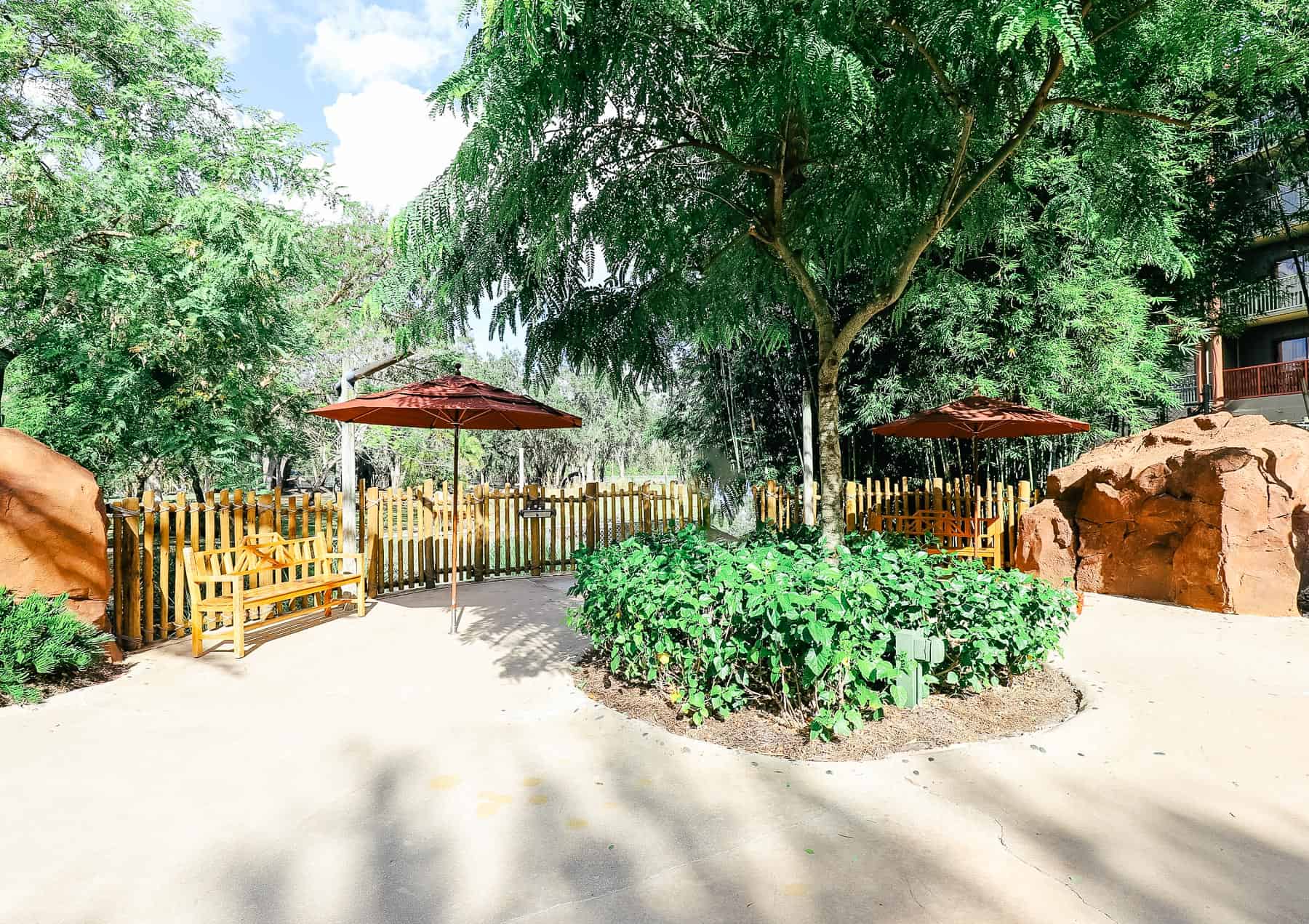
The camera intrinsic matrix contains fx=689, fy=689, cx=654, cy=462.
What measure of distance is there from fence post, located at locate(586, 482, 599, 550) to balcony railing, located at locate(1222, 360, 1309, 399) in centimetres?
1924

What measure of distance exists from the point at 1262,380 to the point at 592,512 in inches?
809

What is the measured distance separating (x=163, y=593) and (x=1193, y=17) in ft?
25.2

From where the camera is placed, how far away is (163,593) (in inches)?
227

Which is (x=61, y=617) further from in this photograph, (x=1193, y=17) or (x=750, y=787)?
(x=1193, y=17)

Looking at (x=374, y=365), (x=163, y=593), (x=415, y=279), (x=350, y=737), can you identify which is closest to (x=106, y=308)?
A: (x=374, y=365)

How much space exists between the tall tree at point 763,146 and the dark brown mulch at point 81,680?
3.31m

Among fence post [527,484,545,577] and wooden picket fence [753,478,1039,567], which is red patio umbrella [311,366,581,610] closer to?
fence post [527,484,545,577]

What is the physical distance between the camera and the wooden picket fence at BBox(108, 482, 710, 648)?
565 centimetres

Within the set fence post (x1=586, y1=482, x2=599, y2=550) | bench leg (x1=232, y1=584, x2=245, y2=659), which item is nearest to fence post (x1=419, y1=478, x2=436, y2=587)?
fence post (x1=586, y1=482, x2=599, y2=550)

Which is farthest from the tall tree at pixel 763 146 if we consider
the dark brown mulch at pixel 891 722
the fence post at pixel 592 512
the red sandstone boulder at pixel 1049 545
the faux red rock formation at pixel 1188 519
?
the fence post at pixel 592 512

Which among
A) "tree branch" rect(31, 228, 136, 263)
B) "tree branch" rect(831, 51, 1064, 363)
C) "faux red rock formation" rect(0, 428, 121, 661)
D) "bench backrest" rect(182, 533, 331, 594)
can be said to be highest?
"tree branch" rect(31, 228, 136, 263)

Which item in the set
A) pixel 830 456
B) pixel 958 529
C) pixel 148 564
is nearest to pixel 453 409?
pixel 148 564

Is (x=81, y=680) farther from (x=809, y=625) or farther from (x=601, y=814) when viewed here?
(x=809, y=625)

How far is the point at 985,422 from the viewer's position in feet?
24.8
